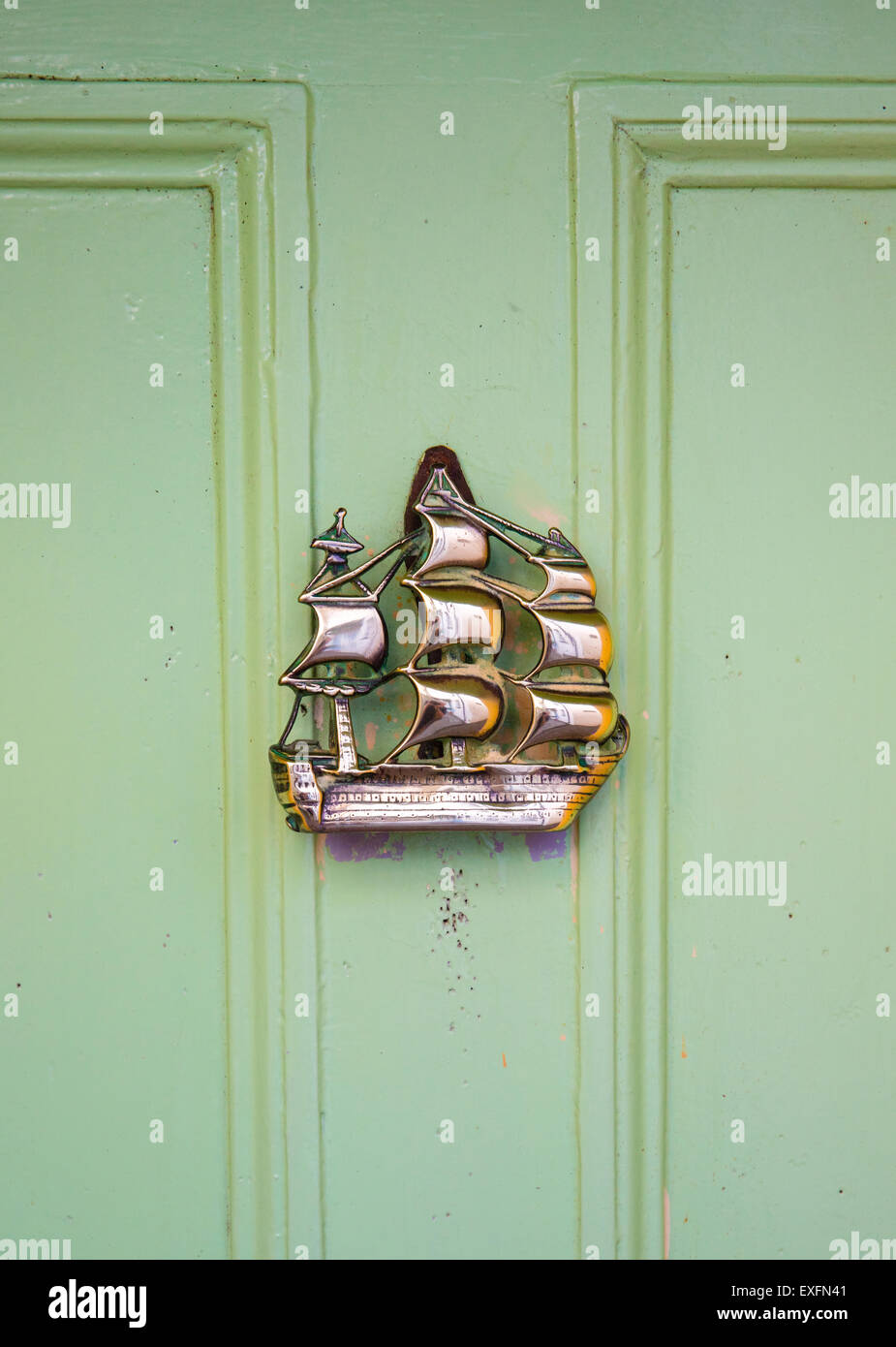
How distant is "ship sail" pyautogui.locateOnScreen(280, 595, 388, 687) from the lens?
70cm

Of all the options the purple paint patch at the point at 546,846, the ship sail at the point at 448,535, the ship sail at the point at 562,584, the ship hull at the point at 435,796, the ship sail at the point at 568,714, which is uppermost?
the ship sail at the point at 448,535

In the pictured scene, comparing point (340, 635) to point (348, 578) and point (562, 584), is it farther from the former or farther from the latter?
point (562, 584)

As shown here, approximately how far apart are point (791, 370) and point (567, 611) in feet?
0.88

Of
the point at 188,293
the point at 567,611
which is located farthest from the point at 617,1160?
the point at 188,293

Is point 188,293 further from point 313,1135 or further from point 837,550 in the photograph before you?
point 313,1135

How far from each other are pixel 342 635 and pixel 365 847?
17 centimetres

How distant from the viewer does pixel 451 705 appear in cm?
70

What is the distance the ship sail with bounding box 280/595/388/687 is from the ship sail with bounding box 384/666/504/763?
33 mm

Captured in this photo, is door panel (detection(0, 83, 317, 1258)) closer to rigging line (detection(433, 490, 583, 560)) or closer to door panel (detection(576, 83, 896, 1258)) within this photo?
rigging line (detection(433, 490, 583, 560))

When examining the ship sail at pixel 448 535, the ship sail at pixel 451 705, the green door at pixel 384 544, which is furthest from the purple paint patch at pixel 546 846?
the ship sail at pixel 448 535

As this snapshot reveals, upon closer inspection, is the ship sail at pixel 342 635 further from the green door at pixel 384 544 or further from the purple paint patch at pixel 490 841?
the purple paint patch at pixel 490 841

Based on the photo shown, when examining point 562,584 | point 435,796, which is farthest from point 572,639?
point 435,796

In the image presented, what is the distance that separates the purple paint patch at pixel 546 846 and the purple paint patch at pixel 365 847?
0.10m

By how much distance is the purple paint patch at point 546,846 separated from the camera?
0.77 m
